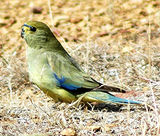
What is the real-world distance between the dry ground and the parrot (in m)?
0.13

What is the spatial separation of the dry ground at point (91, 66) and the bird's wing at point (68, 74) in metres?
0.25

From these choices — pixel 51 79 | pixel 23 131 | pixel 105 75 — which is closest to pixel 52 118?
pixel 23 131

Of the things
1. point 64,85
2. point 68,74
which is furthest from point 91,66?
point 64,85

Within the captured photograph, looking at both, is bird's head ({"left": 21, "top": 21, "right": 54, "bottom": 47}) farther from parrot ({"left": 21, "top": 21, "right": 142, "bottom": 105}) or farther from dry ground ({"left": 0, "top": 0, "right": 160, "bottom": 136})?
dry ground ({"left": 0, "top": 0, "right": 160, "bottom": 136})

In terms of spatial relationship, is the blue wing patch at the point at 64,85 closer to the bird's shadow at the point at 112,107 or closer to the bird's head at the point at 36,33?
the bird's shadow at the point at 112,107

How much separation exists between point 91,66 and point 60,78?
111 cm

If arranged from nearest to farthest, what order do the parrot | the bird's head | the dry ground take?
the dry ground → the parrot → the bird's head

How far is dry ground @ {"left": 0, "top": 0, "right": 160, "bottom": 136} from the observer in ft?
13.6

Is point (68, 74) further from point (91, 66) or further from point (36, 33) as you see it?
point (91, 66)

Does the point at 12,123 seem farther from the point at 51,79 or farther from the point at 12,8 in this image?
the point at 12,8

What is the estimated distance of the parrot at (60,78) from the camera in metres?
4.66

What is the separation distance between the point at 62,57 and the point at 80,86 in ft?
1.48

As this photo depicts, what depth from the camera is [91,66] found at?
576 centimetres

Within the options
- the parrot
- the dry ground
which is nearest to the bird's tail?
the parrot
